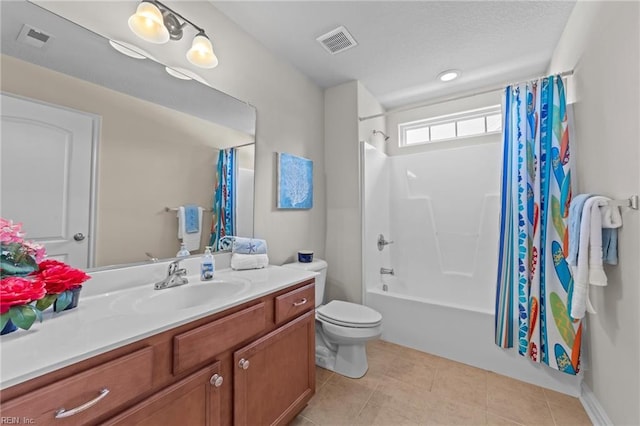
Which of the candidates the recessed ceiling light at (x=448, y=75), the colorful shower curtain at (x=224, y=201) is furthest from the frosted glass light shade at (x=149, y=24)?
the recessed ceiling light at (x=448, y=75)

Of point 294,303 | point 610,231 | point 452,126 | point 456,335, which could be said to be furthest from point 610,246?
point 452,126

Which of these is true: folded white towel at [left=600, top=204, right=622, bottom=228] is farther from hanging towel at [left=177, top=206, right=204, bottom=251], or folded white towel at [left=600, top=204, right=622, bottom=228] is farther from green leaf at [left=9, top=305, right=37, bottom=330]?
green leaf at [left=9, top=305, right=37, bottom=330]

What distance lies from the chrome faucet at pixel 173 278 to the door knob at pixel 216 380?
492 millimetres

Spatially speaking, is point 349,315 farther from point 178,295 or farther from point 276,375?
point 178,295

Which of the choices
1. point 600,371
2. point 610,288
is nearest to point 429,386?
point 600,371

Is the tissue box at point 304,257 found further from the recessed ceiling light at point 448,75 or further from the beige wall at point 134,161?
the recessed ceiling light at point 448,75

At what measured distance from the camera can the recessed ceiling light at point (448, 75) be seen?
2.35 m

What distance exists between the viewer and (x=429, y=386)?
1.75 metres

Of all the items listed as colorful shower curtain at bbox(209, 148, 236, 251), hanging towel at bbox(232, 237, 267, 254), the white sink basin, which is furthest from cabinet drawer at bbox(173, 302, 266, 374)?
colorful shower curtain at bbox(209, 148, 236, 251)

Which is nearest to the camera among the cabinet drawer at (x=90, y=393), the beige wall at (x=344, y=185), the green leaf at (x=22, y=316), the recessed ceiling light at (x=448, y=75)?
the cabinet drawer at (x=90, y=393)

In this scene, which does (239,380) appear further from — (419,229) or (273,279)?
(419,229)

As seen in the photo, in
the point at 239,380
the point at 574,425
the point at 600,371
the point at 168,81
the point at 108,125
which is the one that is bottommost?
the point at 574,425

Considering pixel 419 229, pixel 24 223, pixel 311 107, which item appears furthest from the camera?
pixel 419 229

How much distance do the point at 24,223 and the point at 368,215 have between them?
2.21m
